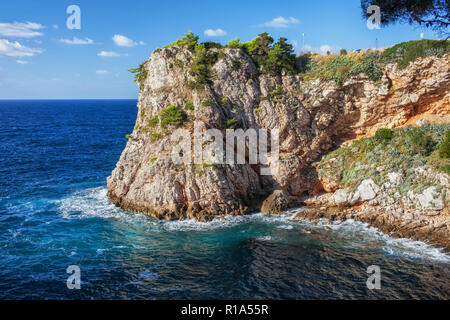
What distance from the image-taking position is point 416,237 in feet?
90.9

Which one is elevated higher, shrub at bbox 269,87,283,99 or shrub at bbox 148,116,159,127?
shrub at bbox 269,87,283,99

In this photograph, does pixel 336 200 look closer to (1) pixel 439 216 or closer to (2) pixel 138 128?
(1) pixel 439 216

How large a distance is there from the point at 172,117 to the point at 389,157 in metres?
24.6

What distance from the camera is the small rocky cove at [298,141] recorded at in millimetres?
32250

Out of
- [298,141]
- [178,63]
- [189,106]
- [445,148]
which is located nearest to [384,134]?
[445,148]

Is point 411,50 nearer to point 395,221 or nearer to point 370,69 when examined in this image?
point 370,69

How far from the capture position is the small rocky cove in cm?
3225

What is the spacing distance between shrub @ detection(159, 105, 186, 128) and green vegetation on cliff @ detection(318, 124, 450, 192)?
17.6m

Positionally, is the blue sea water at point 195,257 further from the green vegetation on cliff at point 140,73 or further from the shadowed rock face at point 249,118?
the green vegetation on cliff at point 140,73

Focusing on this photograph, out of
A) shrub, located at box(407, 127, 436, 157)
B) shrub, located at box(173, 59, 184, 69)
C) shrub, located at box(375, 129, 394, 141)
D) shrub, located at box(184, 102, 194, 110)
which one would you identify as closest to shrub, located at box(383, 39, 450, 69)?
shrub, located at box(375, 129, 394, 141)

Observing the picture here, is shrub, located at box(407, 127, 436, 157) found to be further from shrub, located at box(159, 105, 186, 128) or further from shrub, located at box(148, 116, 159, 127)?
shrub, located at box(148, 116, 159, 127)

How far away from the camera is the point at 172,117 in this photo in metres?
36.3

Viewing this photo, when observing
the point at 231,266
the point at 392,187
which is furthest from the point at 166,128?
the point at 392,187

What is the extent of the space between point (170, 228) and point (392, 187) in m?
22.9
